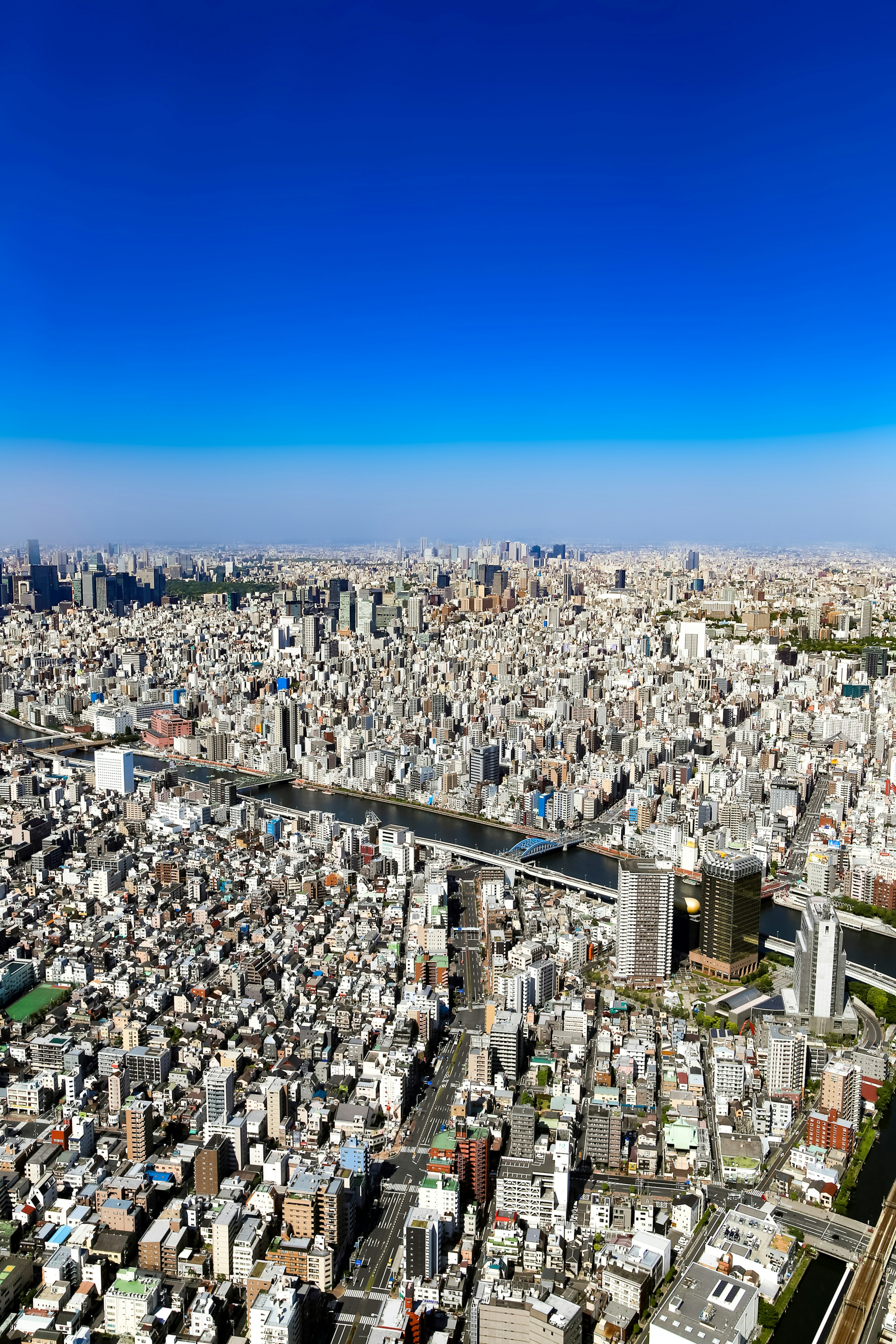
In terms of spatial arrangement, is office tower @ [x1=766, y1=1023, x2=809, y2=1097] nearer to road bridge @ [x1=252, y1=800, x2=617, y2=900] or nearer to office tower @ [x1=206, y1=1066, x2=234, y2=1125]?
office tower @ [x1=206, y1=1066, x2=234, y2=1125]

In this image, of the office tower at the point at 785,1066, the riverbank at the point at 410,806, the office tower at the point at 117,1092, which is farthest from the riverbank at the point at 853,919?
the office tower at the point at 117,1092

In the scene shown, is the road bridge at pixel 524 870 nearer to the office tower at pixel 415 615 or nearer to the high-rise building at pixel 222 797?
the high-rise building at pixel 222 797

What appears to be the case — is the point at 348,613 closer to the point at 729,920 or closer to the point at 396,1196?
the point at 729,920

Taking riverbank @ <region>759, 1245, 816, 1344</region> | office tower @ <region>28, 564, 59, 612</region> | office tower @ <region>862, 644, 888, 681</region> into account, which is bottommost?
riverbank @ <region>759, 1245, 816, 1344</region>

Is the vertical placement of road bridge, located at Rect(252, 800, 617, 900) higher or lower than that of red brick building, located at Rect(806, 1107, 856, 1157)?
higher

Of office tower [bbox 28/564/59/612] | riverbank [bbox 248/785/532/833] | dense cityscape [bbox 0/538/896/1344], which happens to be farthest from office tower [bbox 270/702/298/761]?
office tower [bbox 28/564/59/612]

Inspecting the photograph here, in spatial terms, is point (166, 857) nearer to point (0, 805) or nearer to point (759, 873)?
point (0, 805)
